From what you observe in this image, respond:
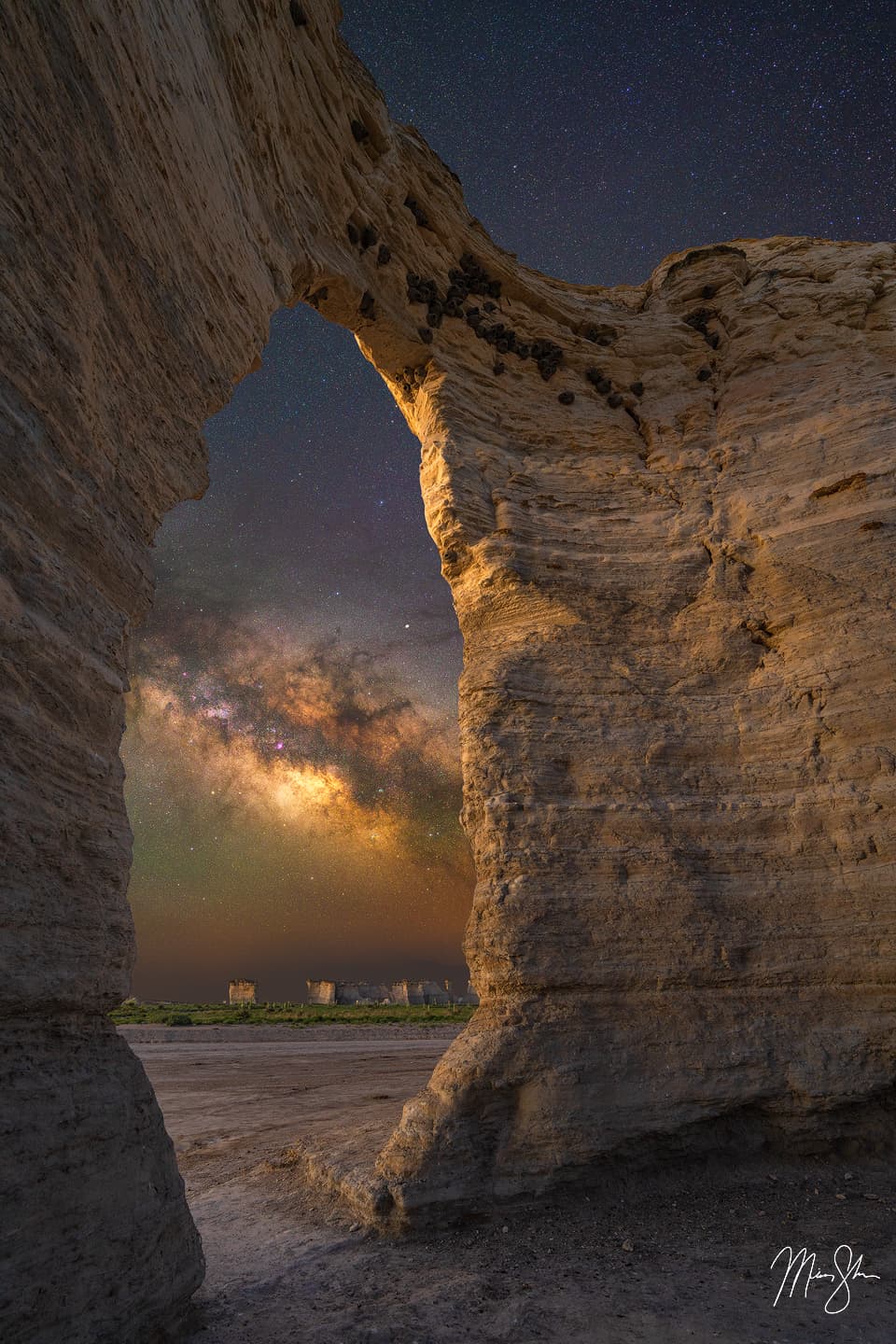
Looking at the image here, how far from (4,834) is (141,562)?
208 centimetres

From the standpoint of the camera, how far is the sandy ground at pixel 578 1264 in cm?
416

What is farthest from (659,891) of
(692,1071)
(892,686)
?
(892,686)

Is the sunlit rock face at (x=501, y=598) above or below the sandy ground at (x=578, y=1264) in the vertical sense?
above

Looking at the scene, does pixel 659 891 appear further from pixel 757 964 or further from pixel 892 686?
pixel 892 686

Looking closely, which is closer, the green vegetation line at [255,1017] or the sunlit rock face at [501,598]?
the sunlit rock face at [501,598]

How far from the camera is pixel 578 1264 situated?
4980 millimetres

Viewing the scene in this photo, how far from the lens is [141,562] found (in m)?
4.48
